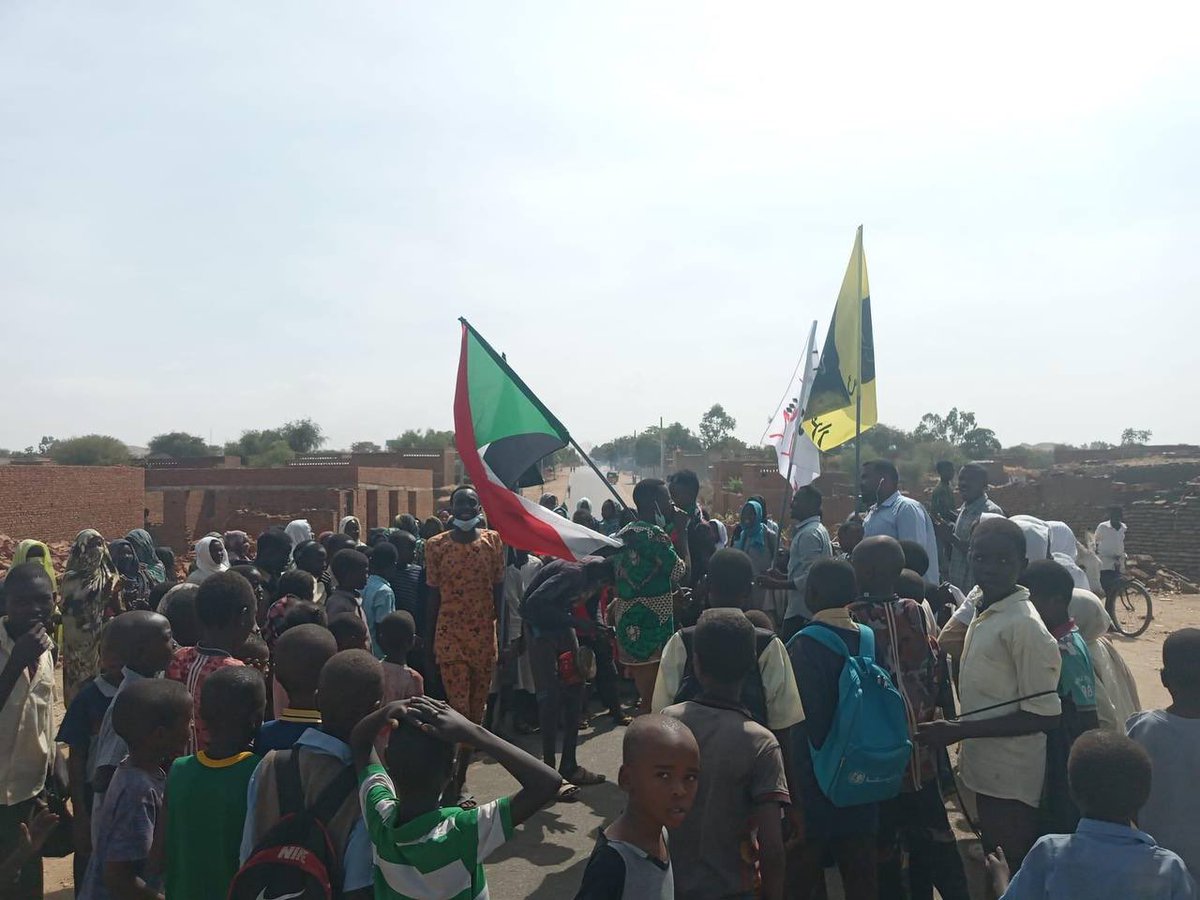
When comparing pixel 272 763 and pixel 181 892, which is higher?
pixel 272 763

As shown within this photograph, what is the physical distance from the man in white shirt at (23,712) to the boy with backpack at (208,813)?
145cm

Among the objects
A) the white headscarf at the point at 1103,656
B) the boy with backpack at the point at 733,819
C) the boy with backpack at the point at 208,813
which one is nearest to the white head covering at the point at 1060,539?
the white headscarf at the point at 1103,656

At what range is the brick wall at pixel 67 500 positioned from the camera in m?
19.4

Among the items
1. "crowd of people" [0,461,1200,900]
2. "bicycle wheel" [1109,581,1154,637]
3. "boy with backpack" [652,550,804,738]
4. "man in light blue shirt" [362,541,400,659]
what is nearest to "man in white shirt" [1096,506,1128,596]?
"bicycle wheel" [1109,581,1154,637]

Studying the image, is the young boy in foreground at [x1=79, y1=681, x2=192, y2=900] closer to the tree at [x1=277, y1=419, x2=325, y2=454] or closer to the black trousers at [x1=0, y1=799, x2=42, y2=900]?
the black trousers at [x1=0, y1=799, x2=42, y2=900]

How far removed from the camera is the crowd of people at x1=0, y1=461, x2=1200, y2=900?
7.24 ft

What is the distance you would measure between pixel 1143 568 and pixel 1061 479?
4015mm

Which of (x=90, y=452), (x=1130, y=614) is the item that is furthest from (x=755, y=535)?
(x=90, y=452)

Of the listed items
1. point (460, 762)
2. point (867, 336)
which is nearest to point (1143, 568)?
point (867, 336)

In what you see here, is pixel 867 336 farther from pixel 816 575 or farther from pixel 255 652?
pixel 255 652

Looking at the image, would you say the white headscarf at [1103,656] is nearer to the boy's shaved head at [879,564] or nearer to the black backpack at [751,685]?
the boy's shaved head at [879,564]

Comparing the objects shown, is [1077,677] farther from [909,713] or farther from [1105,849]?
[1105,849]

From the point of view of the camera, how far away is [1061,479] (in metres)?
23.4

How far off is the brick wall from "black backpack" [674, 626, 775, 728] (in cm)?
2019
